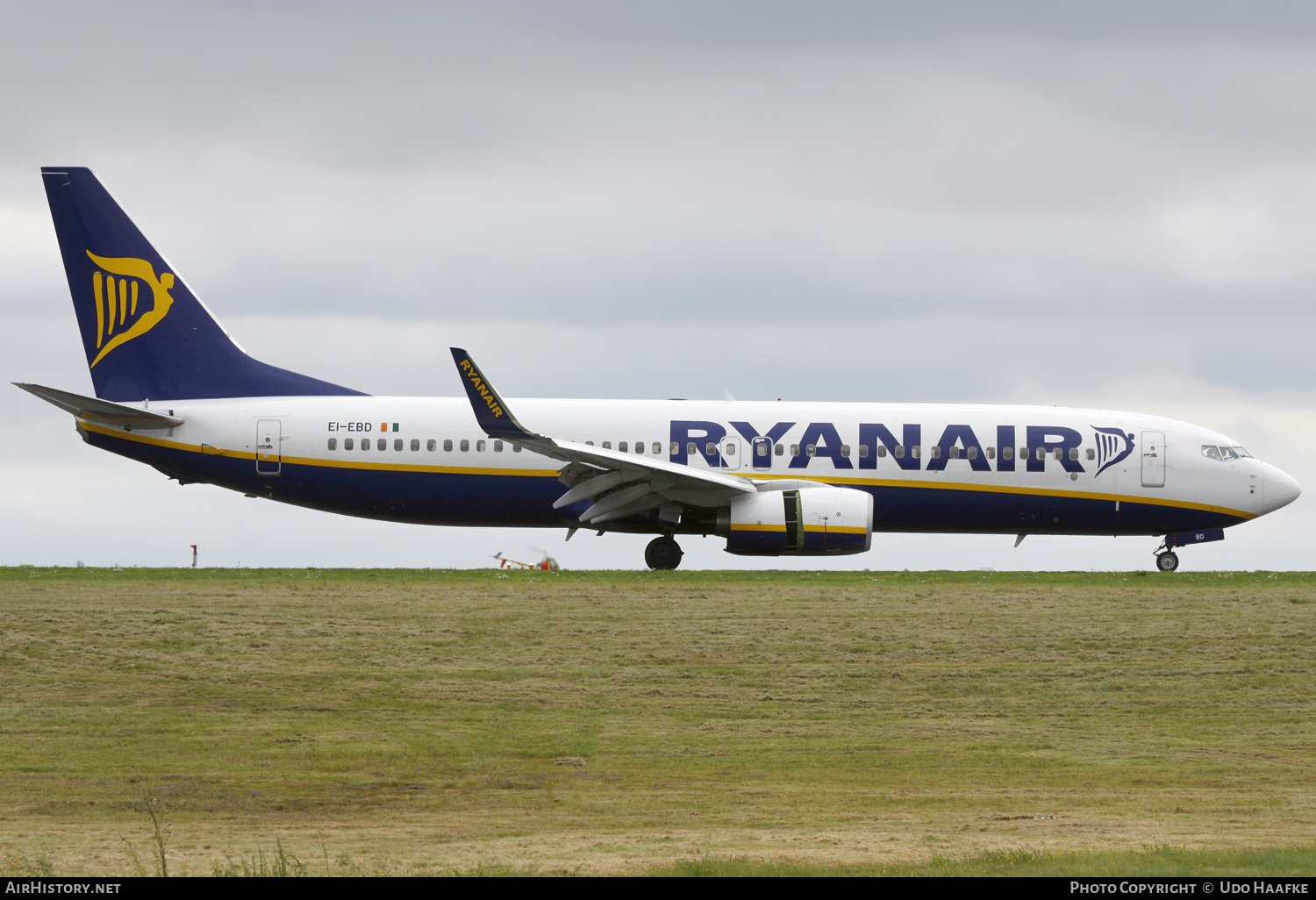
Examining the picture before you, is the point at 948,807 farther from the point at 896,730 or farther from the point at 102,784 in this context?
the point at 102,784

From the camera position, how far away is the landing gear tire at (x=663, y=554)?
103 ft

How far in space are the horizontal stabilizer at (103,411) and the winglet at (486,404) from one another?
7701 mm

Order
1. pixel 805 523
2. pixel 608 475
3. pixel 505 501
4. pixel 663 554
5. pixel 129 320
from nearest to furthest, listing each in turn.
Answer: pixel 805 523 → pixel 608 475 → pixel 663 554 → pixel 505 501 → pixel 129 320

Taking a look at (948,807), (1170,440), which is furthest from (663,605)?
(1170,440)

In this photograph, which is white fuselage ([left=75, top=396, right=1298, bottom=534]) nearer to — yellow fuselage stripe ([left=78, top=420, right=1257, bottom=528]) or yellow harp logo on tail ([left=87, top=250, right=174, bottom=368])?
yellow fuselage stripe ([left=78, top=420, right=1257, bottom=528])

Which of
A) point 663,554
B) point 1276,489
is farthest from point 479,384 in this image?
point 1276,489

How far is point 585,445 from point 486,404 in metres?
2.74

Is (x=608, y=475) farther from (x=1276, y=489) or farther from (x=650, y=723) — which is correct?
(x=1276, y=489)

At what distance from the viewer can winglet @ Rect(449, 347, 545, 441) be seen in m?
28.8

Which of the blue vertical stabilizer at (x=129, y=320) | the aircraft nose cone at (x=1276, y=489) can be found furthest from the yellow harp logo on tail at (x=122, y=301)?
the aircraft nose cone at (x=1276, y=489)

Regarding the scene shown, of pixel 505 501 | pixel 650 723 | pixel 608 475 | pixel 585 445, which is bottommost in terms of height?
pixel 650 723

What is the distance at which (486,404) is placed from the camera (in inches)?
1142

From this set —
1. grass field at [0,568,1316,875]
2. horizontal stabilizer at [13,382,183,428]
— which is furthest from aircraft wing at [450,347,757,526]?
horizontal stabilizer at [13,382,183,428]

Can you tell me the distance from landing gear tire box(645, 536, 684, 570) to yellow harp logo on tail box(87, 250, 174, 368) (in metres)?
12.6
